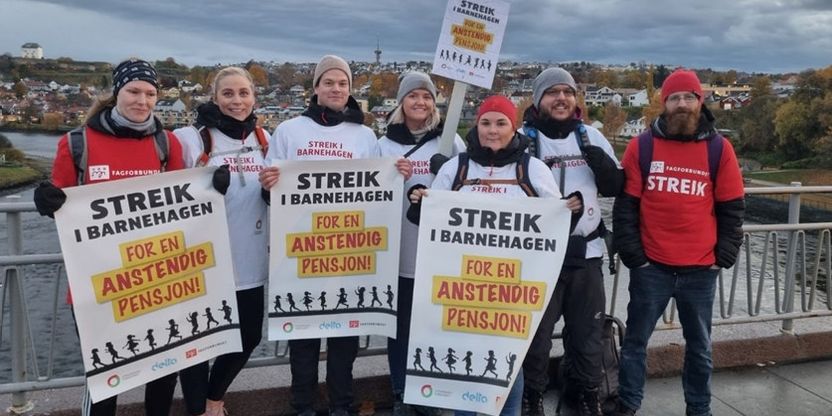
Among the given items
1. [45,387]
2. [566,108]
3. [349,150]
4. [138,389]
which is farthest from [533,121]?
[45,387]

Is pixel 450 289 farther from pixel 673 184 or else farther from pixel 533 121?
pixel 673 184

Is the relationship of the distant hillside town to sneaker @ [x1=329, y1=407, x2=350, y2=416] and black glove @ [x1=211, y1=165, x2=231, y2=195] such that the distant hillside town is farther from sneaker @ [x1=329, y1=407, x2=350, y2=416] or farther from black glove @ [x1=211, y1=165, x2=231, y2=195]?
sneaker @ [x1=329, y1=407, x2=350, y2=416]

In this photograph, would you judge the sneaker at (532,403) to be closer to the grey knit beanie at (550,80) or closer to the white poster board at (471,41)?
the grey knit beanie at (550,80)

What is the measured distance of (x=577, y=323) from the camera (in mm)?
4098

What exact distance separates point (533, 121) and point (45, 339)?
83.4 feet

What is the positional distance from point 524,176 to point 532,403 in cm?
159

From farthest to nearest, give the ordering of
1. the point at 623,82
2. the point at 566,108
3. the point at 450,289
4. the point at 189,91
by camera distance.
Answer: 1. the point at 623,82
2. the point at 189,91
3. the point at 566,108
4. the point at 450,289

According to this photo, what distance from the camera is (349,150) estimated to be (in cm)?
414

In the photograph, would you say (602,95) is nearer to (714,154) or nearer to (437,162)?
(714,154)

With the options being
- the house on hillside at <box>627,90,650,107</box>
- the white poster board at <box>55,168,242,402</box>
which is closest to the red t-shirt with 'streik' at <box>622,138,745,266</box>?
the white poster board at <box>55,168,242,402</box>

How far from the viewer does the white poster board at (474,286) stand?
3754mm

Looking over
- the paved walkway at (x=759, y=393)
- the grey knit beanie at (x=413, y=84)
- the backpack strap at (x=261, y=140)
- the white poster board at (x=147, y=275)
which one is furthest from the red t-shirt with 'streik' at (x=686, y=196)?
the white poster board at (x=147, y=275)

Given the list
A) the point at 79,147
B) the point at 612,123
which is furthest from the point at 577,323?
the point at 612,123

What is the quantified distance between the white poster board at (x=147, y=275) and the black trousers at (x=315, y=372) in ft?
1.37
